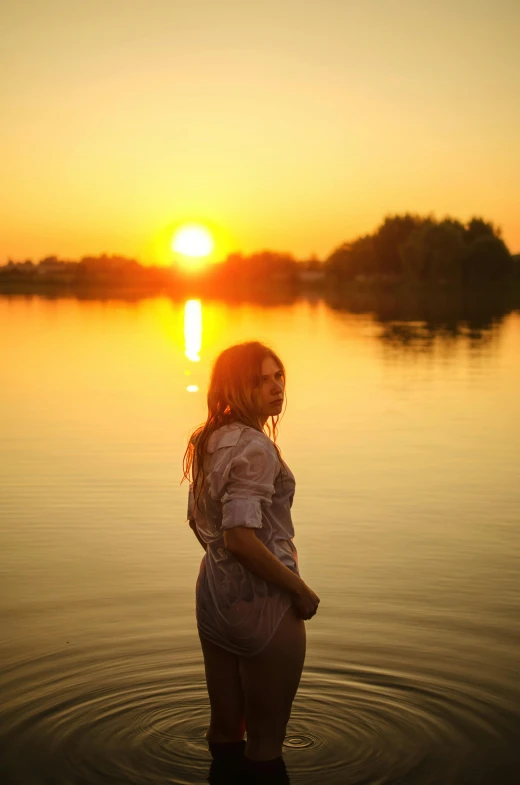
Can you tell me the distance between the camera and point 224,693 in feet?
15.7

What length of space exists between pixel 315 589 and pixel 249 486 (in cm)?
409

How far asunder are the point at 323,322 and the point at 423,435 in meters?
38.2

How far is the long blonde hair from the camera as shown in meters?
4.48

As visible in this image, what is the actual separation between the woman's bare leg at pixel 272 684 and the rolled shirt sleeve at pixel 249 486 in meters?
0.49

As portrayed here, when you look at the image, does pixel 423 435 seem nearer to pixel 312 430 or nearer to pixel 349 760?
pixel 312 430

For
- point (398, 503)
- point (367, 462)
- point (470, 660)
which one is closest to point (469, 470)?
point (367, 462)

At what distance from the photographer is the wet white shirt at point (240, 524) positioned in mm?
4324

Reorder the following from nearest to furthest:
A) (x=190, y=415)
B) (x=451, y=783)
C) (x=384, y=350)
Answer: (x=451, y=783) → (x=190, y=415) → (x=384, y=350)

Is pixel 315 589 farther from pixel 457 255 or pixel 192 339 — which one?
pixel 457 255

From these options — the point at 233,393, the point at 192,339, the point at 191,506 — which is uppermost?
the point at 233,393

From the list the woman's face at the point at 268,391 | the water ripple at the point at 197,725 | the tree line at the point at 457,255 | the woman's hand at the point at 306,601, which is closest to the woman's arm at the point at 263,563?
the woman's hand at the point at 306,601

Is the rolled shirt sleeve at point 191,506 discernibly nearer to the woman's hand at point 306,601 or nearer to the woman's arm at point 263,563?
the woman's arm at point 263,563

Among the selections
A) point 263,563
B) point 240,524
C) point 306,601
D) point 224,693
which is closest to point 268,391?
point 240,524

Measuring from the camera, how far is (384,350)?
32.8m
